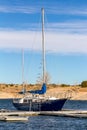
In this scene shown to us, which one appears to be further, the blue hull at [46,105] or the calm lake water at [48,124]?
the blue hull at [46,105]

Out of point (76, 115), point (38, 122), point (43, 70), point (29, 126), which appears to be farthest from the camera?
point (43, 70)

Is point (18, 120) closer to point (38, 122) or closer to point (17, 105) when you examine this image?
point (38, 122)

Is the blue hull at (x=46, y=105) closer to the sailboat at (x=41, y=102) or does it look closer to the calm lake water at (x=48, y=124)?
the sailboat at (x=41, y=102)

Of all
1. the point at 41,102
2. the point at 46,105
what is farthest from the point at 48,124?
the point at 46,105

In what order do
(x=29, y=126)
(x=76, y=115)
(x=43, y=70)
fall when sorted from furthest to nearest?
(x=43, y=70) → (x=76, y=115) → (x=29, y=126)

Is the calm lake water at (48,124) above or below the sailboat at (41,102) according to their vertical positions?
below

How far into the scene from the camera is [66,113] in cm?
9425

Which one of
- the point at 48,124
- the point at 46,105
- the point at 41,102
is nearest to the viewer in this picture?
the point at 48,124

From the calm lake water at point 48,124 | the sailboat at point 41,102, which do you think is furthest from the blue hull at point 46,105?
the calm lake water at point 48,124

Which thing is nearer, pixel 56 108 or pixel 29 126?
pixel 29 126

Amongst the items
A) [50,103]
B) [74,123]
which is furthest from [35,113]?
[74,123]

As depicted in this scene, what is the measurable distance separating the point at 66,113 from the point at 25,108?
34.5ft

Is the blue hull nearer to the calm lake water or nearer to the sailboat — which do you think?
the sailboat

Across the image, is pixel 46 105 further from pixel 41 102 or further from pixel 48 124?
pixel 48 124
